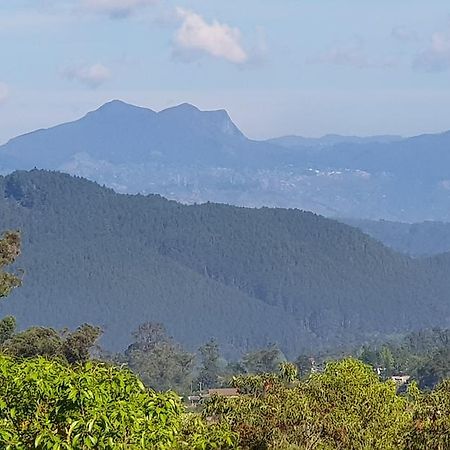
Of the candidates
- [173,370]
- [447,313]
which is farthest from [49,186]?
[173,370]

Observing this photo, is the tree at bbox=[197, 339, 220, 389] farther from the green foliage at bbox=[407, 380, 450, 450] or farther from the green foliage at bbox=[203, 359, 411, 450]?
the green foliage at bbox=[407, 380, 450, 450]

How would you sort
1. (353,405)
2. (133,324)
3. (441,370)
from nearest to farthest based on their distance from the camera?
(353,405), (441,370), (133,324)

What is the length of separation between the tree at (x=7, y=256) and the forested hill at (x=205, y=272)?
94302 mm

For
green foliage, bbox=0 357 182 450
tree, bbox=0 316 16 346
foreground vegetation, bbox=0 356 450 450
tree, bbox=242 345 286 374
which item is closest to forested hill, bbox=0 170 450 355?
Answer: tree, bbox=242 345 286 374

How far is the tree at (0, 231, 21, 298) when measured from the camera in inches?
1223

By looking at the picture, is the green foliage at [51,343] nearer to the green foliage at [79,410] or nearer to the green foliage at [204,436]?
the green foliage at [204,436]

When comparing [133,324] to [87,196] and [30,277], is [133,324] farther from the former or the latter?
[87,196]

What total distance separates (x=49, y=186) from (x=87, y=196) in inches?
263

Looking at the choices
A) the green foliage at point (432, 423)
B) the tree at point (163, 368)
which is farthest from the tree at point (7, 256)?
the tree at point (163, 368)

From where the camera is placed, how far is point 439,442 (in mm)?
9703

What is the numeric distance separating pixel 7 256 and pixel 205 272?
13407cm

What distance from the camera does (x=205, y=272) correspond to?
165500mm

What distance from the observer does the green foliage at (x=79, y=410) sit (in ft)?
19.7

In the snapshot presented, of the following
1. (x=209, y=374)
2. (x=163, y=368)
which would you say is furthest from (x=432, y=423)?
(x=209, y=374)
